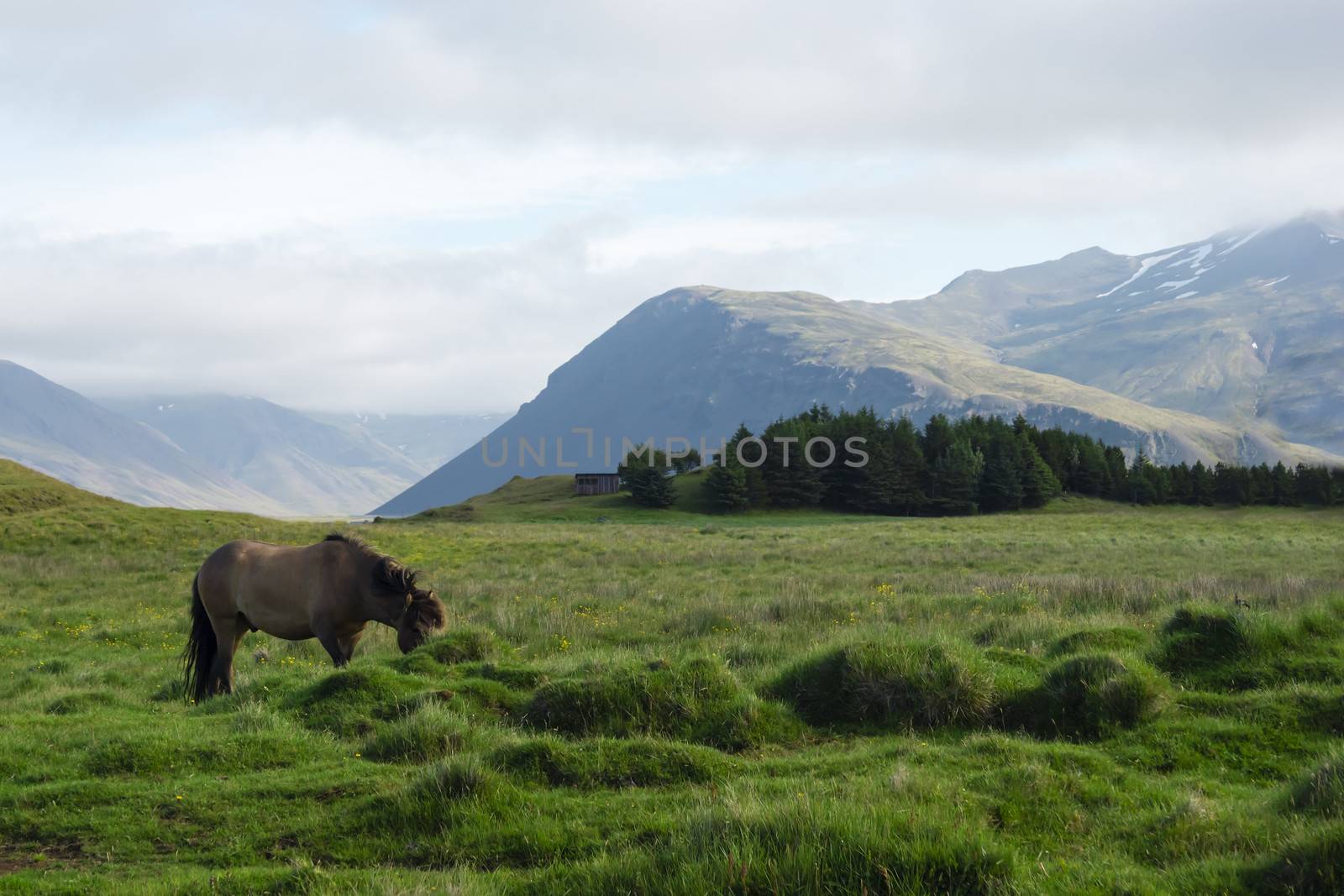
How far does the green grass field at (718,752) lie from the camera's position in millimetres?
6535

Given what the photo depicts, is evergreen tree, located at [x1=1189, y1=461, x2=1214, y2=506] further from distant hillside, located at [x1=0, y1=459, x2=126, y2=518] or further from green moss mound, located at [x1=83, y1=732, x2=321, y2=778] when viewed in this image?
green moss mound, located at [x1=83, y1=732, x2=321, y2=778]

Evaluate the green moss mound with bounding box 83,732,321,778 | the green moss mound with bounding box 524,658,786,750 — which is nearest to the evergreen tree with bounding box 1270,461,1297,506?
the green moss mound with bounding box 524,658,786,750

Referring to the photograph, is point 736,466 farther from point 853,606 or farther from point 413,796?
point 413,796

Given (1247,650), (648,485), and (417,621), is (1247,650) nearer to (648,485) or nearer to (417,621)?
(417,621)

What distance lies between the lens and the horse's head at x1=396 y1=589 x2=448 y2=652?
16.0 meters

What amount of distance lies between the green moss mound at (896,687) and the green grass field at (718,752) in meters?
0.04

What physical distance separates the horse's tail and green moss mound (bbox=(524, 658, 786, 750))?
6566 millimetres

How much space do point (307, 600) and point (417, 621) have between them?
1.74m

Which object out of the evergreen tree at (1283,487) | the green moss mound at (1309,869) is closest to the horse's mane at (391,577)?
the green moss mound at (1309,869)

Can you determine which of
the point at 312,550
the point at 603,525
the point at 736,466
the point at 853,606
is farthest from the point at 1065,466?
the point at 312,550

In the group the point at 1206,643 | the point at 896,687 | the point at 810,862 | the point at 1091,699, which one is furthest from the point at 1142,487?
the point at 810,862

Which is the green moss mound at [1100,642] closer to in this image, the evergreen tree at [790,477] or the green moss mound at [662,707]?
the green moss mound at [662,707]

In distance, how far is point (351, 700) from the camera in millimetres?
12164

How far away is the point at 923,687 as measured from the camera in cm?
1177
